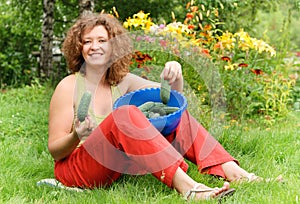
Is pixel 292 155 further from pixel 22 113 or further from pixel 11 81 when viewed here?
pixel 11 81

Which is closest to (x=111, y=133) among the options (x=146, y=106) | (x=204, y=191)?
(x=146, y=106)

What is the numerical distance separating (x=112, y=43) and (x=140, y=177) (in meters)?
0.66

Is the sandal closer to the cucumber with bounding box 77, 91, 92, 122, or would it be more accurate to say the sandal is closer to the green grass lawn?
the green grass lawn

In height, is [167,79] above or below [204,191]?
above

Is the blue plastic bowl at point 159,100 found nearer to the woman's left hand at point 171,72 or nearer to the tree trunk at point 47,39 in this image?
the woman's left hand at point 171,72

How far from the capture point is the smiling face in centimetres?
241

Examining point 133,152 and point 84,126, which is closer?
point 84,126

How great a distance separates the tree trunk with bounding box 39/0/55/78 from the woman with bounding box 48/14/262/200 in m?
3.12

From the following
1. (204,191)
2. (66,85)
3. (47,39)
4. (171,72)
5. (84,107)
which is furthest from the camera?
(47,39)

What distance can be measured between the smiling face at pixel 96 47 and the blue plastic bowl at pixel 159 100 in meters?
0.21

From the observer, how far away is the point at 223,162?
2395 mm

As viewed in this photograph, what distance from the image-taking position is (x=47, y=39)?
572cm

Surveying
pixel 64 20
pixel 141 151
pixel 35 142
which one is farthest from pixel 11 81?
pixel 141 151

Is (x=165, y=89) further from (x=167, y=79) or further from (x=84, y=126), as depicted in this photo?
(x=84, y=126)
